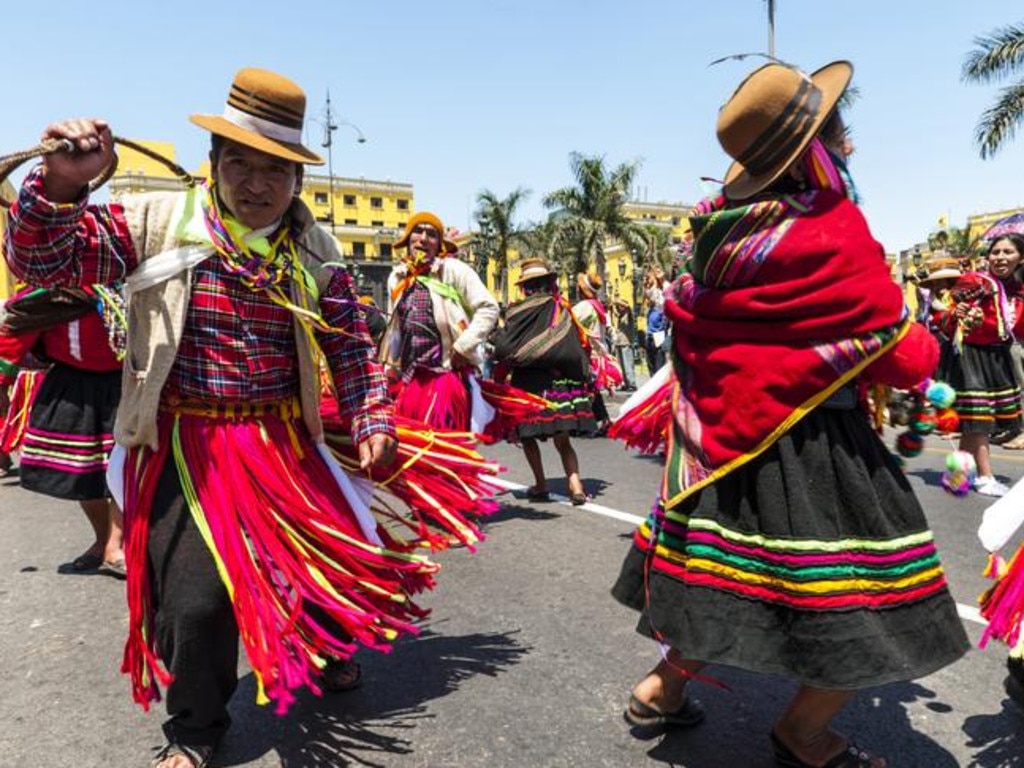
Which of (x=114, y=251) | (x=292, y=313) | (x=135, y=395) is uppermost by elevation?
(x=114, y=251)

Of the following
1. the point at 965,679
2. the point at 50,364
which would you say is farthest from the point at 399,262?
the point at 965,679

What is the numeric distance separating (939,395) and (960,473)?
345 mm

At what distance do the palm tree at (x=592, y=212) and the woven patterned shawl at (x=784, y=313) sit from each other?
31462 millimetres

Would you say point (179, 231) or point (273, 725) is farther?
point (273, 725)

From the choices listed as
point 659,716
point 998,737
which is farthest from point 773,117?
point 998,737

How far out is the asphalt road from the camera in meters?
2.53

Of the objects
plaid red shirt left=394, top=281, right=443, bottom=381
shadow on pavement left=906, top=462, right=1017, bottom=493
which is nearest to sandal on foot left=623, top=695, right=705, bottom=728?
plaid red shirt left=394, top=281, right=443, bottom=381

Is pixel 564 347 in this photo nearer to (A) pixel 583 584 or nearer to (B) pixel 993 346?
(A) pixel 583 584

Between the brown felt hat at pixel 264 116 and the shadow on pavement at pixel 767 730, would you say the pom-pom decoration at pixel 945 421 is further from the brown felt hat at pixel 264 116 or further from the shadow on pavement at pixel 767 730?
the brown felt hat at pixel 264 116

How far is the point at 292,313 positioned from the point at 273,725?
1.39 meters

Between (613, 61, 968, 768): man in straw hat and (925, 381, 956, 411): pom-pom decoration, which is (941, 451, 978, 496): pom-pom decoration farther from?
(613, 61, 968, 768): man in straw hat

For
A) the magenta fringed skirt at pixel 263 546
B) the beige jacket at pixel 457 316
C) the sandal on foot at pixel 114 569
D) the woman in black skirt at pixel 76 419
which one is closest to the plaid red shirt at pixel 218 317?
the magenta fringed skirt at pixel 263 546

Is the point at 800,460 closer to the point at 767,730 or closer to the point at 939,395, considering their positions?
the point at 939,395

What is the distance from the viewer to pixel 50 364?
4.71 meters
